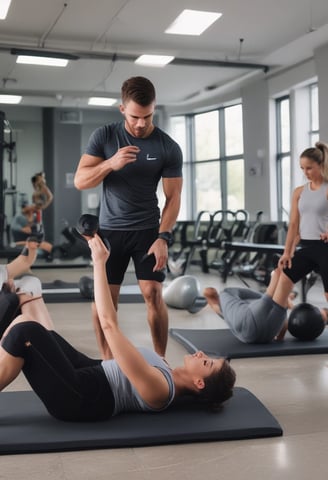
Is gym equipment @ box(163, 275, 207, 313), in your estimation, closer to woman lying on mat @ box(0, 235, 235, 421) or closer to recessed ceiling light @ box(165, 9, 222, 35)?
woman lying on mat @ box(0, 235, 235, 421)

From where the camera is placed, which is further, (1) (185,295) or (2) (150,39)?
(2) (150,39)

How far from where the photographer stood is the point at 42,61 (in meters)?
7.61

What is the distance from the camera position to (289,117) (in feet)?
27.9

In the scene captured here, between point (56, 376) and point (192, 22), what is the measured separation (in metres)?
5.31

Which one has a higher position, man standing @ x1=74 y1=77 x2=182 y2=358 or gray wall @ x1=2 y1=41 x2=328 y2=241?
gray wall @ x1=2 y1=41 x2=328 y2=241

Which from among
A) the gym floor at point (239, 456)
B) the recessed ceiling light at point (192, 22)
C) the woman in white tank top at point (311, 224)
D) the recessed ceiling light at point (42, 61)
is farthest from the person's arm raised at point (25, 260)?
the recessed ceiling light at point (42, 61)

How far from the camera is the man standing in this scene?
2713 mm

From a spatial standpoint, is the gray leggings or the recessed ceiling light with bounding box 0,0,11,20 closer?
the gray leggings

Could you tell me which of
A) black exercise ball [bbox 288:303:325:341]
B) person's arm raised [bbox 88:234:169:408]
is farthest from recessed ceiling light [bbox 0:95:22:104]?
person's arm raised [bbox 88:234:169:408]

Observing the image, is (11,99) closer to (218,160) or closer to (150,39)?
(218,160)

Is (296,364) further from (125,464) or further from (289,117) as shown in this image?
(289,117)

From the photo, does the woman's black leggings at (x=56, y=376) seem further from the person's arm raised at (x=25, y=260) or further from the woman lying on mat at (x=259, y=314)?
the woman lying on mat at (x=259, y=314)

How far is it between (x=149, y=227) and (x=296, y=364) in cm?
112

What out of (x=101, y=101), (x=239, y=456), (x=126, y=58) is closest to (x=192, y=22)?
(x=126, y=58)
